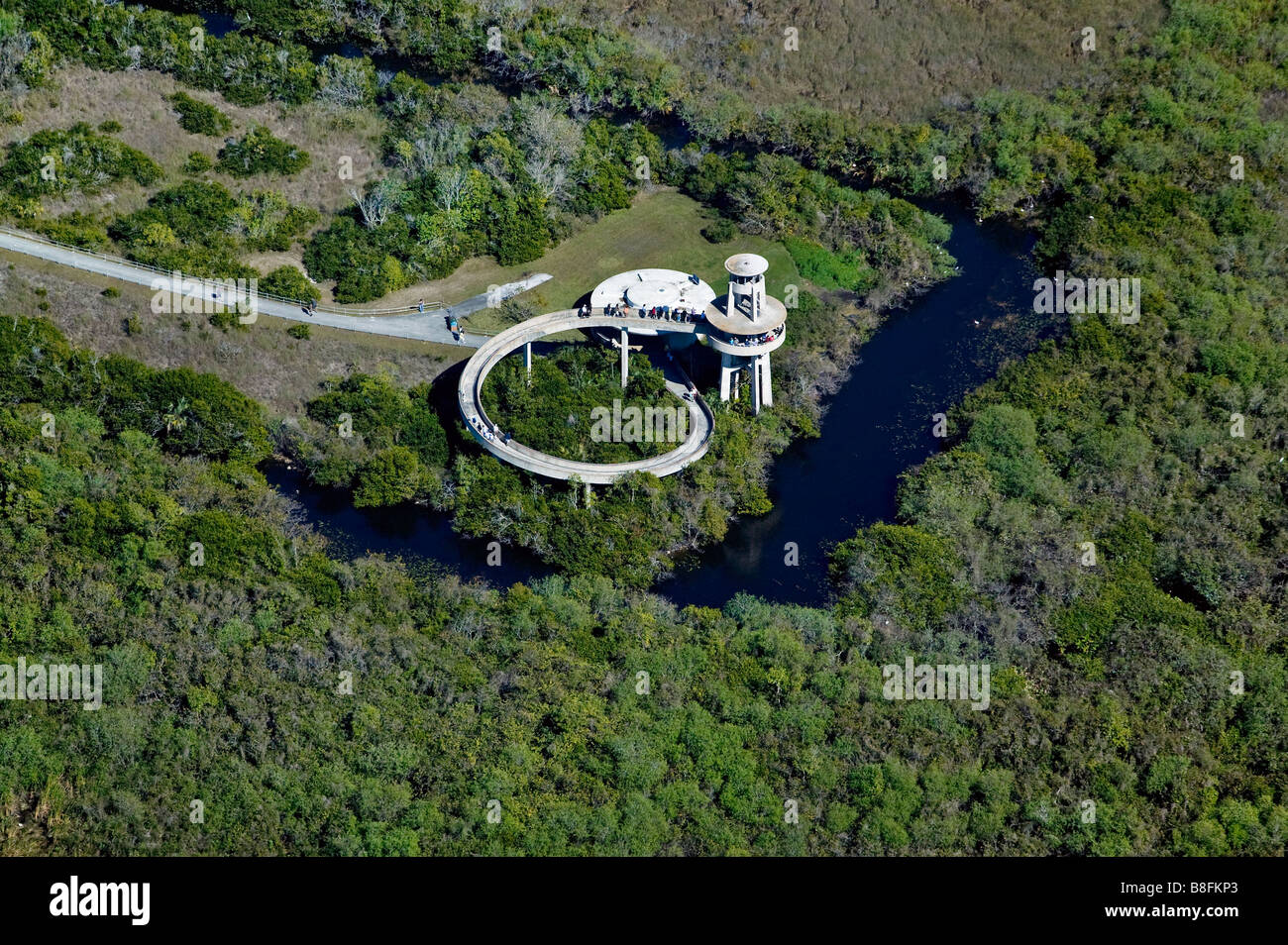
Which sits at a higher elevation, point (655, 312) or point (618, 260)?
point (618, 260)

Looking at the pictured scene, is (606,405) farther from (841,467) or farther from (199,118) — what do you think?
(199,118)

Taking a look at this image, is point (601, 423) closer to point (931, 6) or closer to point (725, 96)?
point (725, 96)

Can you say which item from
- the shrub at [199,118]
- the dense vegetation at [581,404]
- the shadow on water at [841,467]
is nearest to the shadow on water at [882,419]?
the shadow on water at [841,467]

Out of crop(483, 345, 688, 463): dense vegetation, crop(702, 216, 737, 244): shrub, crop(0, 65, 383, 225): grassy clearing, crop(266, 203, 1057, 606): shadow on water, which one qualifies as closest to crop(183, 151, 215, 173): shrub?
crop(0, 65, 383, 225): grassy clearing

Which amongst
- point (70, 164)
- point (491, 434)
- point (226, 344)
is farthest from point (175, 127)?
point (491, 434)

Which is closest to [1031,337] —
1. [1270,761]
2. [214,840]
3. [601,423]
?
[601,423]

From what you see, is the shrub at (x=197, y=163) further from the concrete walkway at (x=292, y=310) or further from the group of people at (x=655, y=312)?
the group of people at (x=655, y=312)

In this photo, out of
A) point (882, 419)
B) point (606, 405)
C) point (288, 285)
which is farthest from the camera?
point (288, 285)
